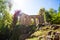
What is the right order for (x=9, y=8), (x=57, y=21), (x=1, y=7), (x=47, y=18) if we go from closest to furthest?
1. (x=1, y=7)
2. (x=9, y=8)
3. (x=57, y=21)
4. (x=47, y=18)

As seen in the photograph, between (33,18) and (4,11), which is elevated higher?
(4,11)

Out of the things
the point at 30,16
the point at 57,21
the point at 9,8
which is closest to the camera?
the point at 9,8

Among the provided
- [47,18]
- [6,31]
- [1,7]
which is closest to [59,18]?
[47,18]

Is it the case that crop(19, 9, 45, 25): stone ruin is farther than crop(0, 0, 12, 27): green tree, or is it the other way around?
crop(19, 9, 45, 25): stone ruin

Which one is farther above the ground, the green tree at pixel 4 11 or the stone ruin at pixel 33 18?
the green tree at pixel 4 11

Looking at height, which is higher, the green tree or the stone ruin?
the green tree

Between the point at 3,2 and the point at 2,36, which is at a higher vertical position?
the point at 3,2

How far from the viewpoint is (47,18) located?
27.7 meters

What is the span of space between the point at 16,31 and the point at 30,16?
28.2 m

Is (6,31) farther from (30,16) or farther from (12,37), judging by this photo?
(30,16)

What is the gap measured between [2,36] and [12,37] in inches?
21.5

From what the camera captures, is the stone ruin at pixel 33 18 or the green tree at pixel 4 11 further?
the stone ruin at pixel 33 18

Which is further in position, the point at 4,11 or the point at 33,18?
the point at 33,18

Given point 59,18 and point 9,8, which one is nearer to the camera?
point 9,8
